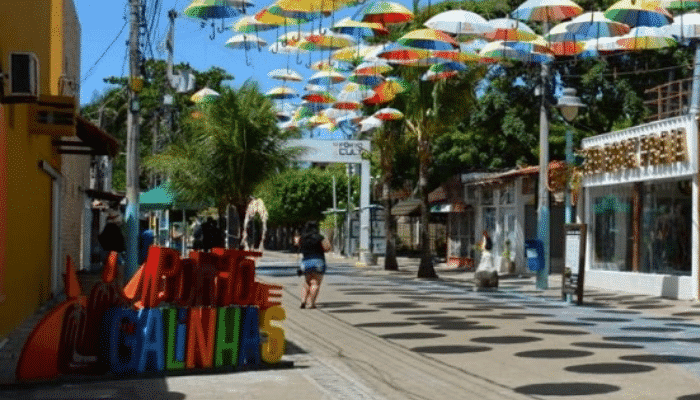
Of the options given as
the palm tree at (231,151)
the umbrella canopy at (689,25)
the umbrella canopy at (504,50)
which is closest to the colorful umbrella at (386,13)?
the umbrella canopy at (504,50)

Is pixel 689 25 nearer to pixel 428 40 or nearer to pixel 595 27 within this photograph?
pixel 595 27

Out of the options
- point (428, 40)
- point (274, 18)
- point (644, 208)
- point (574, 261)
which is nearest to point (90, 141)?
point (274, 18)

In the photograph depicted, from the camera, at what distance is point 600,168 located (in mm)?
27594

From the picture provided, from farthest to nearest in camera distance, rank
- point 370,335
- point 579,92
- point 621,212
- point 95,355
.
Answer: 1. point 579,92
2. point 621,212
3. point 370,335
4. point 95,355

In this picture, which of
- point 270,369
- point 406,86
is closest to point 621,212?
point 406,86

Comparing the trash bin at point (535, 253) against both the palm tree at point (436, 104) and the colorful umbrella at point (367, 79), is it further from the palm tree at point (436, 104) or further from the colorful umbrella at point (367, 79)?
the palm tree at point (436, 104)

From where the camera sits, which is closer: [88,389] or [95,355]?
[88,389]

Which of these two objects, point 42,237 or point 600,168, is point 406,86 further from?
point 42,237

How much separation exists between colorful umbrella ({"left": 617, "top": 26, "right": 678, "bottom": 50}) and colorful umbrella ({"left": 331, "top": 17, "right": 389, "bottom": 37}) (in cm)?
431

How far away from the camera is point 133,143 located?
25.5 metres

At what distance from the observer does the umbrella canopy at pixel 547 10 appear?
1789 centimetres

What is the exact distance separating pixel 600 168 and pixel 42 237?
14469mm

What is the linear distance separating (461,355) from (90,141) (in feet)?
31.7

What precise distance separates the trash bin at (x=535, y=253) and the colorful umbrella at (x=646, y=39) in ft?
22.1
